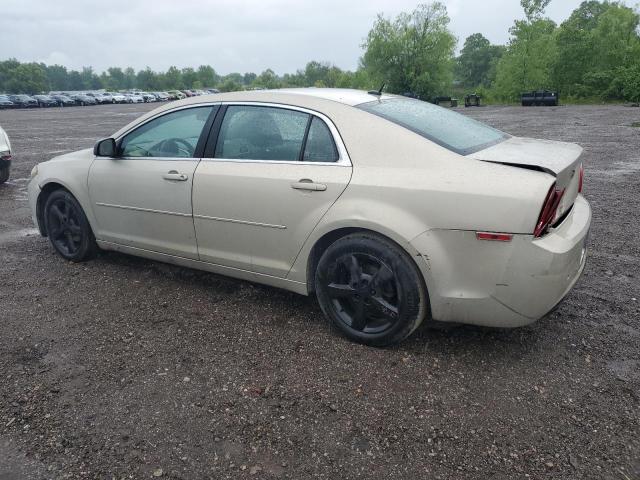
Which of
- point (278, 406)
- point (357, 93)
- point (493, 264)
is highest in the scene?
point (357, 93)

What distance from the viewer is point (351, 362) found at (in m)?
2.99

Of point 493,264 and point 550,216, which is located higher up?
point 550,216

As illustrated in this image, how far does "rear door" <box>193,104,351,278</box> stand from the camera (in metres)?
3.15

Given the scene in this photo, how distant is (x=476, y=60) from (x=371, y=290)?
12163 cm

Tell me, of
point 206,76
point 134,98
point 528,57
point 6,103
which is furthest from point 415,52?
point 206,76

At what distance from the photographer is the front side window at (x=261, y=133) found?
3.35 meters

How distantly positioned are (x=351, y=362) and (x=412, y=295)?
0.55 meters

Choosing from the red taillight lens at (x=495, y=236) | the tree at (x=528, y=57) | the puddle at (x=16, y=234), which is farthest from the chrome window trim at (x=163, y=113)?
the tree at (x=528, y=57)

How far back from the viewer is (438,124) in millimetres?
3309

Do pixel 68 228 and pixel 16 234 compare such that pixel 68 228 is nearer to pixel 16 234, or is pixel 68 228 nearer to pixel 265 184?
pixel 16 234

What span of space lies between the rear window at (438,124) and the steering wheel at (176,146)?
138 centimetres

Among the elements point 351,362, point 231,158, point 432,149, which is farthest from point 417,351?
point 231,158

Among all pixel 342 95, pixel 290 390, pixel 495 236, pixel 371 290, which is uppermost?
pixel 342 95

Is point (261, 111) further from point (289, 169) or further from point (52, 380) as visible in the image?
point (52, 380)
